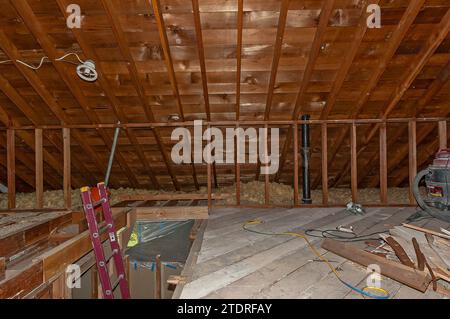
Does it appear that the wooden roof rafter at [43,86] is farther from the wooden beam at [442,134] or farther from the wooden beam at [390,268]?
the wooden beam at [442,134]

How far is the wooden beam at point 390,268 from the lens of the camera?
151 centimetres

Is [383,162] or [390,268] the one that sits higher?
[383,162]

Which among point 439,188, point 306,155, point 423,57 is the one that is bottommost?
point 439,188

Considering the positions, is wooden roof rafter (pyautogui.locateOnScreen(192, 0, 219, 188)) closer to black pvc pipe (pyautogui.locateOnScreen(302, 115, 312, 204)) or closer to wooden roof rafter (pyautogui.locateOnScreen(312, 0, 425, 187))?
black pvc pipe (pyautogui.locateOnScreen(302, 115, 312, 204))

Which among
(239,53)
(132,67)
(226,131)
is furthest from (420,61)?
(132,67)

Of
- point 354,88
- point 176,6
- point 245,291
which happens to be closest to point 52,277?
point 245,291

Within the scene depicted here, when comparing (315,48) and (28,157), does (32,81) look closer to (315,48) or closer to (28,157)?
(28,157)

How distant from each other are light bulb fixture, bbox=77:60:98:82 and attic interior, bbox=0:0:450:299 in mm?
16

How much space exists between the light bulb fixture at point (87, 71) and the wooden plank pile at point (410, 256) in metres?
3.18

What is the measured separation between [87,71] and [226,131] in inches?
84.7

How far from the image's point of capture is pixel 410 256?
1926 mm

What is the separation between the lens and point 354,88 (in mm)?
3758

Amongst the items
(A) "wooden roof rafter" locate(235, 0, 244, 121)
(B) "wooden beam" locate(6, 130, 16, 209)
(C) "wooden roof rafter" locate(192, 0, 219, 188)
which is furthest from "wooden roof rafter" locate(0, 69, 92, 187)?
(A) "wooden roof rafter" locate(235, 0, 244, 121)

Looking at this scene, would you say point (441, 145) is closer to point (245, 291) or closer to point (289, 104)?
point (289, 104)
